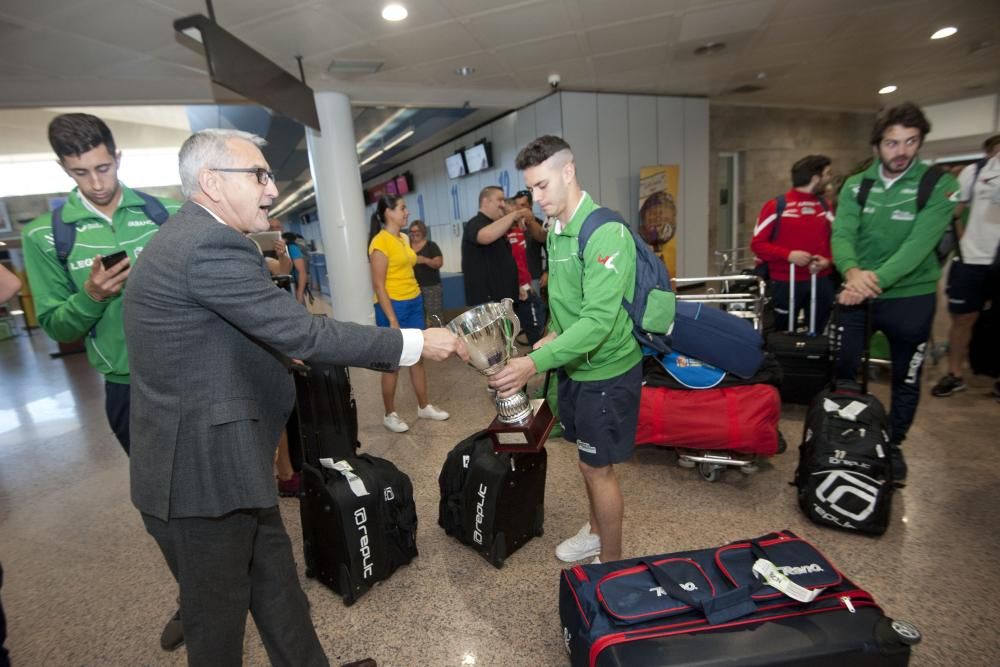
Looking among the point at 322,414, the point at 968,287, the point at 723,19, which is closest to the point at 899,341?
the point at 968,287

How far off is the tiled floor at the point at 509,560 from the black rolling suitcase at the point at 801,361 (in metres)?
0.22

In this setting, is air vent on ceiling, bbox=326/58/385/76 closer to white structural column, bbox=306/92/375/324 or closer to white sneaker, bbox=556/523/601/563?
white structural column, bbox=306/92/375/324

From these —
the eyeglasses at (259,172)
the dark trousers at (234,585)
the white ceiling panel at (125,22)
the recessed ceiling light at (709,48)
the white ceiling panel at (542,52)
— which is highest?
the white ceiling panel at (542,52)

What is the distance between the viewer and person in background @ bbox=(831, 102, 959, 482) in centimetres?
220

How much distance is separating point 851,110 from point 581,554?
12931 millimetres

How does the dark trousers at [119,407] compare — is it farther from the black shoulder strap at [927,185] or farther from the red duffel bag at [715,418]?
the black shoulder strap at [927,185]

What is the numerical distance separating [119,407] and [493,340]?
1.42m

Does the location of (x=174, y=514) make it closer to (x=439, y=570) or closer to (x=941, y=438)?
(x=439, y=570)

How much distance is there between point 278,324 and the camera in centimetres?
109

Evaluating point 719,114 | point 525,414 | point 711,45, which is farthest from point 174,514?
point 719,114

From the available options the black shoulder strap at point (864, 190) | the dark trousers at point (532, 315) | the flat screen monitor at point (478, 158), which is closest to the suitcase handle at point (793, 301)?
the black shoulder strap at point (864, 190)

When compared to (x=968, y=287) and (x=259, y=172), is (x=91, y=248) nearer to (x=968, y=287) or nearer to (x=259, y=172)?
(x=259, y=172)

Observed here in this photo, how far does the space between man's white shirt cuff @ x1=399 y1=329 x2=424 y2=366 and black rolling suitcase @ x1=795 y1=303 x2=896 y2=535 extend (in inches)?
75.1

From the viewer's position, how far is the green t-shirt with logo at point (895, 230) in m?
2.21
